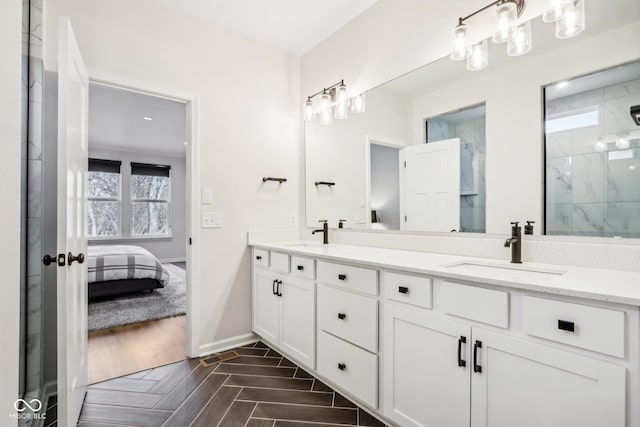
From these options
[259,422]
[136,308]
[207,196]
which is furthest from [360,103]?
[136,308]

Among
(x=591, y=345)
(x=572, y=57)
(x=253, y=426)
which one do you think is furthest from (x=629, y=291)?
(x=253, y=426)

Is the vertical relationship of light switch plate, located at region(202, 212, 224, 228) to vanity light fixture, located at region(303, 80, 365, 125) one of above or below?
below

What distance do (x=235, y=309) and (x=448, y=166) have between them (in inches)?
79.2

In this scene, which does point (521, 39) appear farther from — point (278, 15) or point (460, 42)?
point (278, 15)

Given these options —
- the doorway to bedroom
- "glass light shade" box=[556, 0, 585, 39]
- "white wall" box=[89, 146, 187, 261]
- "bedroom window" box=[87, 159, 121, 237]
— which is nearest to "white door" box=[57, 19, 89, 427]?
the doorway to bedroom

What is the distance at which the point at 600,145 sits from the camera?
1.41 metres

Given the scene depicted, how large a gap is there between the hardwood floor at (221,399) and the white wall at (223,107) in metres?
0.42

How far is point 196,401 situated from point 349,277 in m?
1.18

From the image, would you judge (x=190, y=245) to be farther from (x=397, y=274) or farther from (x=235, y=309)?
(x=397, y=274)

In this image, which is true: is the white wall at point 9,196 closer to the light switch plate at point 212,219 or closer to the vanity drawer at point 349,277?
the vanity drawer at point 349,277

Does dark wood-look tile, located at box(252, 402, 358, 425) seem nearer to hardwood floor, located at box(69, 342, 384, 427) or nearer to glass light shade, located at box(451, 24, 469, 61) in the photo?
hardwood floor, located at box(69, 342, 384, 427)

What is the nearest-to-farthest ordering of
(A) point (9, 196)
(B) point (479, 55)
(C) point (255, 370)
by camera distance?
(A) point (9, 196)
(B) point (479, 55)
(C) point (255, 370)

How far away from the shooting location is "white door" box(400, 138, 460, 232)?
1.95 meters

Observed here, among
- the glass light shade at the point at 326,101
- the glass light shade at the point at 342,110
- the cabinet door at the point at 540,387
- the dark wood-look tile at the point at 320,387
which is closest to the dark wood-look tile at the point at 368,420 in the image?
the dark wood-look tile at the point at 320,387
